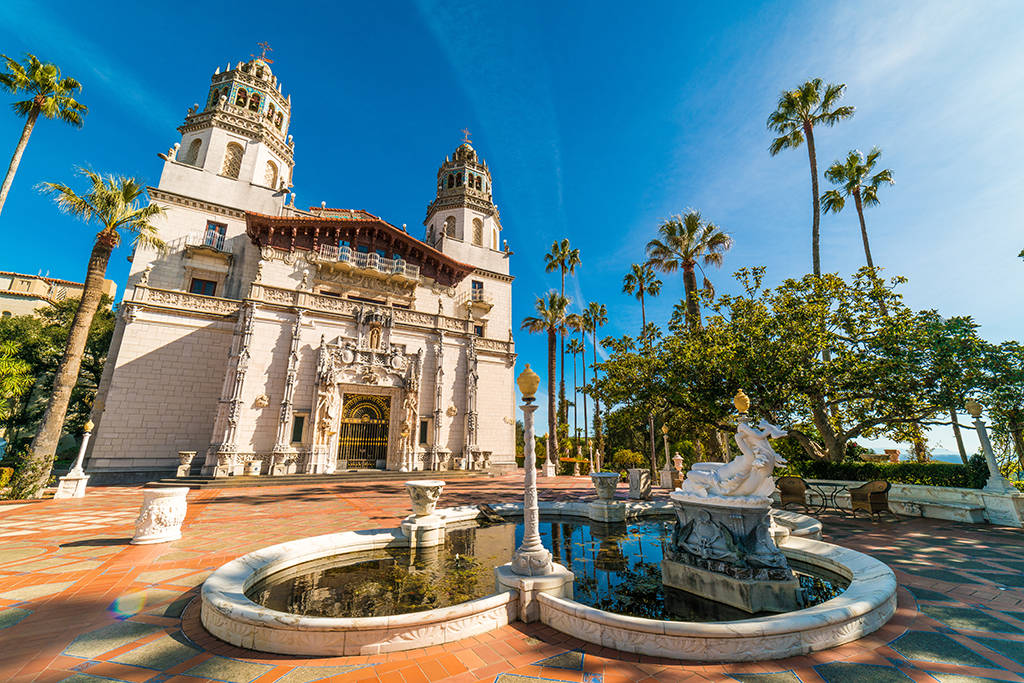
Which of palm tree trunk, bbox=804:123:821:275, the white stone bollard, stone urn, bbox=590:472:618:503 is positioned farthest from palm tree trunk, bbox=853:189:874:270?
the white stone bollard

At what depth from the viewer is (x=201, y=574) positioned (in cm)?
536

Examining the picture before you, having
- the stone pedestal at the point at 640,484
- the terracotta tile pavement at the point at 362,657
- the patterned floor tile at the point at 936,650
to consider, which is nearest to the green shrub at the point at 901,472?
the terracotta tile pavement at the point at 362,657

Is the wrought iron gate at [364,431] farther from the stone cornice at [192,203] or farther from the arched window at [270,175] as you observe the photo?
the arched window at [270,175]

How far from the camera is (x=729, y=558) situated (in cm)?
484

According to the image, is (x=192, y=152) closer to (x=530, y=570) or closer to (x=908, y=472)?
(x=530, y=570)

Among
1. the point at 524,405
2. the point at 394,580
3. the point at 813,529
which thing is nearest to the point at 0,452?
the point at 394,580

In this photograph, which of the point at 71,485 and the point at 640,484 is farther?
the point at 640,484

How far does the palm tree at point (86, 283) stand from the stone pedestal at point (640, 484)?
61.1 feet

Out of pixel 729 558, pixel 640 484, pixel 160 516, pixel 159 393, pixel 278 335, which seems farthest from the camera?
pixel 278 335

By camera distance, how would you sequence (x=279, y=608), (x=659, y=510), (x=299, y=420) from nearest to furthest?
(x=279, y=608), (x=659, y=510), (x=299, y=420)

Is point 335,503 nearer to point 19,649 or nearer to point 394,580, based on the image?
point 394,580

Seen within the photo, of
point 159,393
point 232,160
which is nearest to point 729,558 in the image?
point 159,393

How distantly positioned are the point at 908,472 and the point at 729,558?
1269cm

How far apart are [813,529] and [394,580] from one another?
24.0 feet
